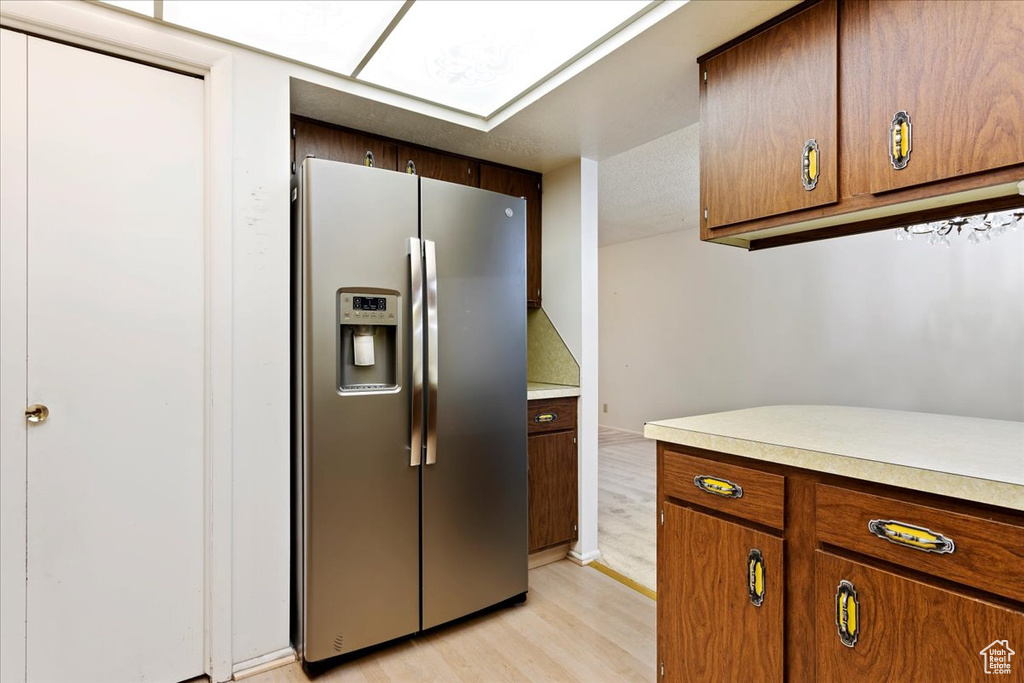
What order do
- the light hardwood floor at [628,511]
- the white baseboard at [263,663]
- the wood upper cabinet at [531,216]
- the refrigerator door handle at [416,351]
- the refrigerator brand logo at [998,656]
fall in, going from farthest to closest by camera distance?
1. the wood upper cabinet at [531,216]
2. the light hardwood floor at [628,511]
3. the refrigerator door handle at [416,351]
4. the white baseboard at [263,663]
5. the refrigerator brand logo at [998,656]

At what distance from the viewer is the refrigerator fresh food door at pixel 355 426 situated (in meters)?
1.78

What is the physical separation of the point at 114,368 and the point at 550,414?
1867 mm

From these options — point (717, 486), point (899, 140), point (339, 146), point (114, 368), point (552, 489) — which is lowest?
point (552, 489)

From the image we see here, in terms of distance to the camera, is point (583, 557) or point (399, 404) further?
point (583, 557)

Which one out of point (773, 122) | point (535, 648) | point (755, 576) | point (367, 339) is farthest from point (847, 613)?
point (367, 339)

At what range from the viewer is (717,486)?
1414 mm

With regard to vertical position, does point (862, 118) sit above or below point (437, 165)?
below

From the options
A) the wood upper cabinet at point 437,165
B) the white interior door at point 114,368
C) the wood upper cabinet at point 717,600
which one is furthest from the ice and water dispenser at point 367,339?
the wood upper cabinet at point 717,600

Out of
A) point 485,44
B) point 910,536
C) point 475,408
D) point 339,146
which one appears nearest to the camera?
point 910,536

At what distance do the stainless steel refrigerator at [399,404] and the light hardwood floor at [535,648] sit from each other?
9 centimetres

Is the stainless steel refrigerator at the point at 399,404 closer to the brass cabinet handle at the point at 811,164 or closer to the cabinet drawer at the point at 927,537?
the brass cabinet handle at the point at 811,164

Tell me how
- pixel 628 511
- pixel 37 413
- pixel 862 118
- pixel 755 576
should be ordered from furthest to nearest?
pixel 628 511 → pixel 37 413 → pixel 862 118 → pixel 755 576

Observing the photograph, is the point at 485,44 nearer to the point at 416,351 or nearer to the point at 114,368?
the point at 416,351

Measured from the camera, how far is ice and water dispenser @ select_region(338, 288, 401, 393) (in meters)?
1.85
